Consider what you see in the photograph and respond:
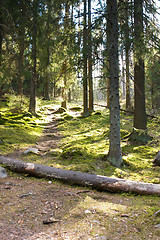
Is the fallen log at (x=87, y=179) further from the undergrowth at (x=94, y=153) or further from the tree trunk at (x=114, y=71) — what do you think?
the tree trunk at (x=114, y=71)

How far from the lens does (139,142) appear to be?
8609 mm

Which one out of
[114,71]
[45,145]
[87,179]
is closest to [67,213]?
[87,179]

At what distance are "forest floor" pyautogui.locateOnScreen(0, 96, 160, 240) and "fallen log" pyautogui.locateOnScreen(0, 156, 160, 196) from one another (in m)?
0.15

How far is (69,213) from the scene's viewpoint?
11.2ft

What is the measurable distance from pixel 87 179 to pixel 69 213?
134 centimetres

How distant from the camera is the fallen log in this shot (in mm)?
4332

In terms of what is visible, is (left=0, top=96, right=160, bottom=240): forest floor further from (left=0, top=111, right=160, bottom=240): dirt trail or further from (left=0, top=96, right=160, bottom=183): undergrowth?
(left=0, top=96, right=160, bottom=183): undergrowth

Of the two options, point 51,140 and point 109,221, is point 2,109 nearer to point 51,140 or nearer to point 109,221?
point 51,140

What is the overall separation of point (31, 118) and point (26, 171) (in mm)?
8840

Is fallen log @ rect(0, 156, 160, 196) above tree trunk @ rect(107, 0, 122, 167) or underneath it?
underneath

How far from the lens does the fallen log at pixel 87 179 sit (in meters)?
4.33

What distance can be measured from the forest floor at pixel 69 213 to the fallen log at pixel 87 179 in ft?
0.49

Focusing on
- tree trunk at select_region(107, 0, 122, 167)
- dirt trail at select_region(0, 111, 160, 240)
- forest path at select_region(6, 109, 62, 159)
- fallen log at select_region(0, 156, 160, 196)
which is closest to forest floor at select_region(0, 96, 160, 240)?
dirt trail at select_region(0, 111, 160, 240)

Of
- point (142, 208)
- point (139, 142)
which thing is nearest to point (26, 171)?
point (142, 208)
